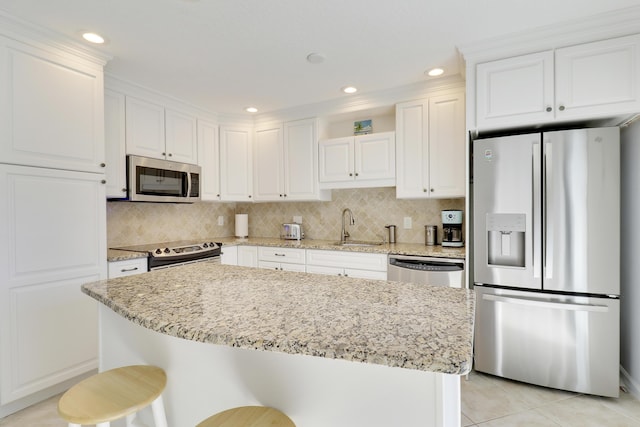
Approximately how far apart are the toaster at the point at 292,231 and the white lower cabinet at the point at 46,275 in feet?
6.38

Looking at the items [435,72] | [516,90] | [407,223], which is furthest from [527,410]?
[435,72]

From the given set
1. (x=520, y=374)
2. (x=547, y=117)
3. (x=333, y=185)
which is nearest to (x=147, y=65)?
(x=333, y=185)

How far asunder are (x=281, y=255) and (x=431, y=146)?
1872 millimetres

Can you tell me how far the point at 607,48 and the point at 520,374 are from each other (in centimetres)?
220

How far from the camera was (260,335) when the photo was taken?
80 centimetres

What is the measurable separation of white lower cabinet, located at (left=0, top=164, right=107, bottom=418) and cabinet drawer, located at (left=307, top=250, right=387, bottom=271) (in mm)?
1789

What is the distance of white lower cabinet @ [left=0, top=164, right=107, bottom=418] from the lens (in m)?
1.88

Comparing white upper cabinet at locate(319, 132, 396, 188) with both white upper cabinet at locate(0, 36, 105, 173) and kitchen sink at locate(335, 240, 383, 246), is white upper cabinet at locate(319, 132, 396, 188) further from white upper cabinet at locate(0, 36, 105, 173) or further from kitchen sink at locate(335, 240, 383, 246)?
white upper cabinet at locate(0, 36, 105, 173)

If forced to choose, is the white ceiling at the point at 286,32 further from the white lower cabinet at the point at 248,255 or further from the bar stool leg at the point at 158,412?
the bar stool leg at the point at 158,412

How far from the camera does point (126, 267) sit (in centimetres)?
254

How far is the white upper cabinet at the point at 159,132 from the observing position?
2.86m

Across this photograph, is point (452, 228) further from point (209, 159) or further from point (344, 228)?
point (209, 159)

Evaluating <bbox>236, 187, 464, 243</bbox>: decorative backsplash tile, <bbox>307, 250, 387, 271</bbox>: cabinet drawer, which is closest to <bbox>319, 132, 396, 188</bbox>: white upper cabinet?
<bbox>236, 187, 464, 243</bbox>: decorative backsplash tile

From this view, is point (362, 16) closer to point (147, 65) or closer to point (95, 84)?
point (147, 65)
